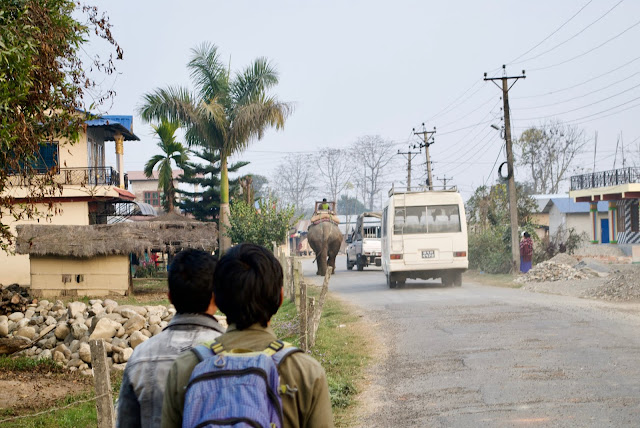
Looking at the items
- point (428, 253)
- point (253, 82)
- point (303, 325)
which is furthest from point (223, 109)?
point (303, 325)

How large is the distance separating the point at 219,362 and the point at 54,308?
16.3 metres

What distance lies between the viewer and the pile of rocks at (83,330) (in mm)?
12766

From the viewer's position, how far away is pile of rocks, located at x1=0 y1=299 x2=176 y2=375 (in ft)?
41.9

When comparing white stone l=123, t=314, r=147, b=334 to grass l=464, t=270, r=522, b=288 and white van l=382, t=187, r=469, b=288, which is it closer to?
white van l=382, t=187, r=469, b=288

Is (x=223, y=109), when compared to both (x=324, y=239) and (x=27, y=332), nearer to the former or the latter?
(x=324, y=239)

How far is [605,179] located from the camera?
4381cm

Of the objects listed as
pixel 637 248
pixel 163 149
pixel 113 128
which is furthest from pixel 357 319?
pixel 637 248

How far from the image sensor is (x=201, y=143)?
32781 millimetres

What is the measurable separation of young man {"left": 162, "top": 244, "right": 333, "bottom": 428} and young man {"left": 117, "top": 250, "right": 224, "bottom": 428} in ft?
2.22

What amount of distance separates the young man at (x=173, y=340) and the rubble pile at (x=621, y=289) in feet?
54.9

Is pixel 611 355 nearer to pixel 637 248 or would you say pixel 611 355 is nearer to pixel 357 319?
pixel 357 319

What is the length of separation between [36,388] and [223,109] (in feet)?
72.6

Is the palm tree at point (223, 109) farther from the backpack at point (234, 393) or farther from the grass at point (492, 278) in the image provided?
the backpack at point (234, 393)

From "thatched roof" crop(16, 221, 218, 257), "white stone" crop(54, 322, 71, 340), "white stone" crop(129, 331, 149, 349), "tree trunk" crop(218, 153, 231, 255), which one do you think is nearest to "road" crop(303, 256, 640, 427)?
"white stone" crop(129, 331, 149, 349)
